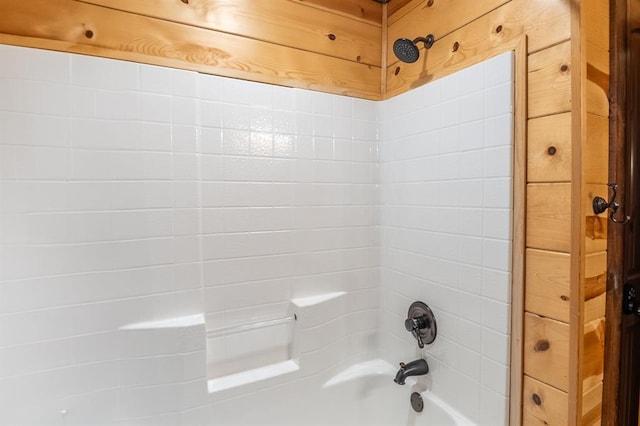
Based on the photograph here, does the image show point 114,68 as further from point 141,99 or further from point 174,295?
point 174,295

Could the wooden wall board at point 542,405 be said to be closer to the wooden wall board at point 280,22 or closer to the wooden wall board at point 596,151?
the wooden wall board at point 596,151

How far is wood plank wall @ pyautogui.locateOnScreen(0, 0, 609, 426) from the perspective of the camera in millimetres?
946

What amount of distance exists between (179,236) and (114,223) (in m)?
0.23

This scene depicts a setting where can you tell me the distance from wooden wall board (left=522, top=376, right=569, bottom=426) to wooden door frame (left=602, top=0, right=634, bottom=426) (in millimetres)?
197

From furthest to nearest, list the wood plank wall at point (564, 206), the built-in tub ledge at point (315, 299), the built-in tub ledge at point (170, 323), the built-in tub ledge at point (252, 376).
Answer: the built-in tub ledge at point (315, 299), the built-in tub ledge at point (252, 376), the built-in tub ledge at point (170, 323), the wood plank wall at point (564, 206)

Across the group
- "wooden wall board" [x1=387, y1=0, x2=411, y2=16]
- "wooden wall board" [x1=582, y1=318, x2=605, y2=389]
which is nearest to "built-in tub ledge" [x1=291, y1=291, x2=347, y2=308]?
"wooden wall board" [x1=582, y1=318, x2=605, y2=389]

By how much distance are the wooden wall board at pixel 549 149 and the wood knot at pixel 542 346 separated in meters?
0.52

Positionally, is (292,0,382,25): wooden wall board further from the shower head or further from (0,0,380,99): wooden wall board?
the shower head

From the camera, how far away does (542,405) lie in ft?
3.35

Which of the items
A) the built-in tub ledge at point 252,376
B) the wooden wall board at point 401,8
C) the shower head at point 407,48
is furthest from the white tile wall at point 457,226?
the built-in tub ledge at point 252,376

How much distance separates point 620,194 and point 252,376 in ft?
5.09

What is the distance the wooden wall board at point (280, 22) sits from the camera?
4.06 ft

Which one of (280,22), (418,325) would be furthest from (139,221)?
(418,325)

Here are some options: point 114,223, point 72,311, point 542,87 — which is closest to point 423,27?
point 542,87
